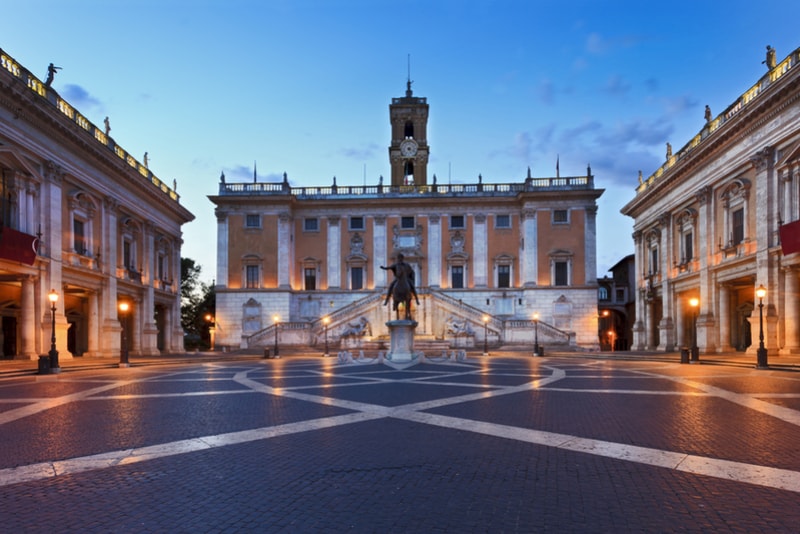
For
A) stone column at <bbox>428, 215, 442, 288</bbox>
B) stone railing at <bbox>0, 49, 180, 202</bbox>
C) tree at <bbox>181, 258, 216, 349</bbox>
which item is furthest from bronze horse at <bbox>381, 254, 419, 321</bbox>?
tree at <bbox>181, 258, 216, 349</bbox>

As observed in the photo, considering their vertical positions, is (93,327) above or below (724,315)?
below

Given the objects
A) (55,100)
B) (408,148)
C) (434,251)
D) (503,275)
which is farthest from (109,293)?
(408,148)

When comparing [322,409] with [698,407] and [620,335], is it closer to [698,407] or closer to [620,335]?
[698,407]

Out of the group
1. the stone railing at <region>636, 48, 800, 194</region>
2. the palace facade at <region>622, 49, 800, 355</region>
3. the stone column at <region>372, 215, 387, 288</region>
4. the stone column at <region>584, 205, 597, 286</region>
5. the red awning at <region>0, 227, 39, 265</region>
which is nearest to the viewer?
the red awning at <region>0, 227, 39, 265</region>

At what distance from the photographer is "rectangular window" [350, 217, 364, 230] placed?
194 feet

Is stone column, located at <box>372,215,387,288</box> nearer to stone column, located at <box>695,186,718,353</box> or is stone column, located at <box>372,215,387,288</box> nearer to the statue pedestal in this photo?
stone column, located at <box>695,186,718,353</box>

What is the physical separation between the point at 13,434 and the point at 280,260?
4769 cm

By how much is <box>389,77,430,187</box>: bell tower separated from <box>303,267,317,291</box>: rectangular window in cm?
1665

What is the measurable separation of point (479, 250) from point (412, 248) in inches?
271

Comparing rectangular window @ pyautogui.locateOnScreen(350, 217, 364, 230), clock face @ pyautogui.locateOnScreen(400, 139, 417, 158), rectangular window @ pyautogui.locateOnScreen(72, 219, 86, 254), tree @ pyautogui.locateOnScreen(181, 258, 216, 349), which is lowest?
tree @ pyautogui.locateOnScreen(181, 258, 216, 349)

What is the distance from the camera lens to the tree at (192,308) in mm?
81500

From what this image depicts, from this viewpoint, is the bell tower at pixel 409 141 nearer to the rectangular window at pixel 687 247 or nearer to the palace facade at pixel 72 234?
the palace facade at pixel 72 234

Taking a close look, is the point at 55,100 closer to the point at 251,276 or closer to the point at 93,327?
the point at 93,327

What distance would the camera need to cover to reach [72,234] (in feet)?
105
